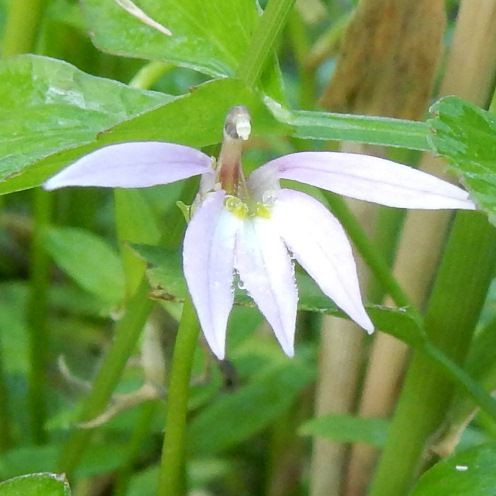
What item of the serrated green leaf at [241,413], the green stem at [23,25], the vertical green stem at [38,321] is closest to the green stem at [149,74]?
the green stem at [23,25]

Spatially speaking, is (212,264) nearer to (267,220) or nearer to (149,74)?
(267,220)

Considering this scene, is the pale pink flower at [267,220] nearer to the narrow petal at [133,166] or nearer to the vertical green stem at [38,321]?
the narrow petal at [133,166]

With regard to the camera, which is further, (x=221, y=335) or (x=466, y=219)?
(x=466, y=219)

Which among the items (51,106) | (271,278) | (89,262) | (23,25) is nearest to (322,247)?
(271,278)

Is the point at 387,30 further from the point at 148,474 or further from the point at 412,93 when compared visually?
the point at 148,474

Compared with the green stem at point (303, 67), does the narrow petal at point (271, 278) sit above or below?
below

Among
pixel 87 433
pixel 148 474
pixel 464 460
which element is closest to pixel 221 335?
pixel 464 460

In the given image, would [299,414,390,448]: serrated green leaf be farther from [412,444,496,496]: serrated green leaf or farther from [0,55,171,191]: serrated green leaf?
[0,55,171,191]: serrated green leaf
